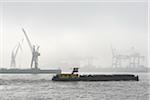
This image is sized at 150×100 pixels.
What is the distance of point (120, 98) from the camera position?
159 feet

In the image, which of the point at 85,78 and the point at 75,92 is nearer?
the point at 75,92

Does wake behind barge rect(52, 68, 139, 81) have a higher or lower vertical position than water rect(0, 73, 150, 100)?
higher

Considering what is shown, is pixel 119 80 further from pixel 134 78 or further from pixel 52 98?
pixel 52 98

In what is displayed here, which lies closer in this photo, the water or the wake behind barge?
the water

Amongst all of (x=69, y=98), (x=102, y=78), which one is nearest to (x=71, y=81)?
(x=102, y=78)

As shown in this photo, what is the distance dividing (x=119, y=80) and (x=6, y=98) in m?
54.3

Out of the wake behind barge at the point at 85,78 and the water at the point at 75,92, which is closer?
the water at the point at 75,92

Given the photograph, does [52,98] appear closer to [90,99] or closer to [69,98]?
[69,98]

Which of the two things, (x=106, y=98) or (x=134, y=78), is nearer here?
(x=106, y=98)

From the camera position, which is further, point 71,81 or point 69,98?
point 71,81

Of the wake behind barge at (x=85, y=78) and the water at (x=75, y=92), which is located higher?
the wake behind barge at (x=85, y=78)

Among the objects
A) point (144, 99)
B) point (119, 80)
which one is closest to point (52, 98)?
point (144, 99)

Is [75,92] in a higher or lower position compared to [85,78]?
lower

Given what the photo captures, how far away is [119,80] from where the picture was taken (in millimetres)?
97750
